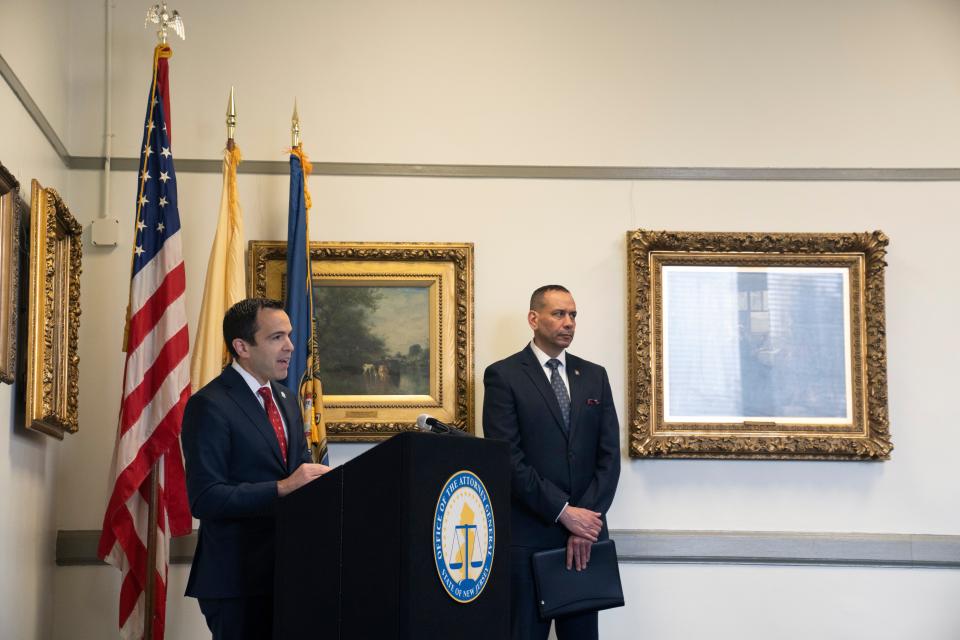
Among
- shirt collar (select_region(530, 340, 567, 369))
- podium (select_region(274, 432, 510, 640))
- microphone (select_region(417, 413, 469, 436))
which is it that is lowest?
podium (select_region(274, 432, 510, 640))

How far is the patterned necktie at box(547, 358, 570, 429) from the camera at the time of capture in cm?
568

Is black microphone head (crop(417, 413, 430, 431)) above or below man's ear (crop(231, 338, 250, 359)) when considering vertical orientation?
below

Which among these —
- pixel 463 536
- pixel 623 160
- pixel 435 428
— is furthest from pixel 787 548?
pixel 435 428

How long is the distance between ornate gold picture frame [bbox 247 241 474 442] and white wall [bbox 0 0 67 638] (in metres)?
1.19

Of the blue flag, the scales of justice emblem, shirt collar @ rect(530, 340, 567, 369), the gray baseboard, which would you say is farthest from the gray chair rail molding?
the scales of justice emblem

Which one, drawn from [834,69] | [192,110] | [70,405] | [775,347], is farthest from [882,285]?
[70,405]

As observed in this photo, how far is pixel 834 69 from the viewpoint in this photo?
6.61m

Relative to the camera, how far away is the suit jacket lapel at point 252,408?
402 cm

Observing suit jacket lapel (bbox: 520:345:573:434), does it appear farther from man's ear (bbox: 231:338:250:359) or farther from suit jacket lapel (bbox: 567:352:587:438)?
man's ear (bbox: 231:338:250:359)

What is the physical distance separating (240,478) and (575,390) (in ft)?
6.94

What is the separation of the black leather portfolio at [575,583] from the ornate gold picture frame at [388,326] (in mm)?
980

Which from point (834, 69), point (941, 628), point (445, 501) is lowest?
point (941, 628)

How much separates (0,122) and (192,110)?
165 cm

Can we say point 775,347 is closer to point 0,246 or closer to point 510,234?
point 510,234
